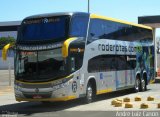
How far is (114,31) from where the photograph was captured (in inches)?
827

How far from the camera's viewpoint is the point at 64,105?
18.0 meters

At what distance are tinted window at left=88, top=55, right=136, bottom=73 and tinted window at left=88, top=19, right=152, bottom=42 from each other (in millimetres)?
896

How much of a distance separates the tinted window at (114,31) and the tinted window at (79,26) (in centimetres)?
54

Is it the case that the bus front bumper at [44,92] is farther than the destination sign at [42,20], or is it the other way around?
the destination sign at [42,20]

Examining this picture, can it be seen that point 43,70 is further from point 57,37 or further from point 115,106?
point 115,106

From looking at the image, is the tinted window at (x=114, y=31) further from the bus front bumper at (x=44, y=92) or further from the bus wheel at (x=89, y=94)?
the bus front bumper at (x=44, y=92)

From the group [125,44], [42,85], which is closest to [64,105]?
[42,85]

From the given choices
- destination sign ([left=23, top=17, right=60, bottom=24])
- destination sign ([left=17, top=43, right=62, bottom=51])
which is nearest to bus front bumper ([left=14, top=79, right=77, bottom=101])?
destination sign ([left=17, top=43, right=62, bottom=51])

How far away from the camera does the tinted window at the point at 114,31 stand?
18.6 metres

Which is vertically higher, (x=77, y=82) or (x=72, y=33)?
(x=72, y=33)

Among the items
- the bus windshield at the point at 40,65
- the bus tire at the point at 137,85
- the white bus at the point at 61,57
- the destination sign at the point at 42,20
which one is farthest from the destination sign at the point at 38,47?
the bus tire at the point at 137,85

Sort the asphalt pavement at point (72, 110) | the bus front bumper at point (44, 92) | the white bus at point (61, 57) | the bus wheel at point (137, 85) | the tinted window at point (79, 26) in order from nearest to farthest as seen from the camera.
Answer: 1. the asphalt pavement at point (72, 110)
2. the bus front bumper at point (44, 92)
3. the white bus at point (61, 57)
4. the tinted window at point (79, 26)
5. the bus wheel at point (137, 85)

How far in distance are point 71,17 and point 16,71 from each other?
2.93m

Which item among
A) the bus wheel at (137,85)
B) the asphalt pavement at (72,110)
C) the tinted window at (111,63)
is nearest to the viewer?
the asphalt pavement at (72,110)
